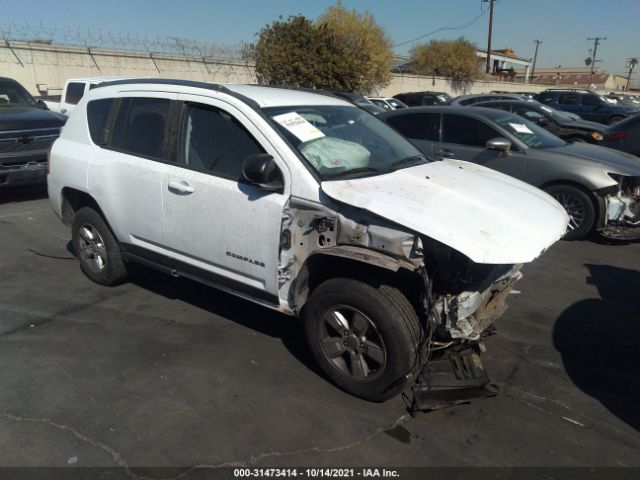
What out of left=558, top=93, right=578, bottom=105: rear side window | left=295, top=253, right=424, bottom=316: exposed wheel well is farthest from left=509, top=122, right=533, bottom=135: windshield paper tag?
left=558, top=93, right=578, bottom=105: rear side window

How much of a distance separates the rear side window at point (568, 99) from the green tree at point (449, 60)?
90.4 ft

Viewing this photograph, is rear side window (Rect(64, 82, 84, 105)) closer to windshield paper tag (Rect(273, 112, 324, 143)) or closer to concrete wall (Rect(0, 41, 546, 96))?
concrete wall (Rect(0, 41, 546, 96))

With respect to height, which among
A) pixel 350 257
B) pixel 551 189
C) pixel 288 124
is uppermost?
pixel 288 124

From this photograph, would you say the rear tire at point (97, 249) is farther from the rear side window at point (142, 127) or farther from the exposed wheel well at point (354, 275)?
the exposed wheel well at point (354, 275)

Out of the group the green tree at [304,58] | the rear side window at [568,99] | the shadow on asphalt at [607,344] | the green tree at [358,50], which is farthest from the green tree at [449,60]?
the shadow on asphalt at [607,344]

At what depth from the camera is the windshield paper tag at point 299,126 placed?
11.2 feet

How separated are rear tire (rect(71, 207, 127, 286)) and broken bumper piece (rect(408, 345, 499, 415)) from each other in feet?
9.55

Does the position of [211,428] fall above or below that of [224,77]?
below

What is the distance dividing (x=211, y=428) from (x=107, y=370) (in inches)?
40.3

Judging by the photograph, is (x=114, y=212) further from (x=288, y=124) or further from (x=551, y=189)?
(x=551, y=189)

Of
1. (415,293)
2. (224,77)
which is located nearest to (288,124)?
(415,293)

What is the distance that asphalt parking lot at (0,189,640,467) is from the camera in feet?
8.89

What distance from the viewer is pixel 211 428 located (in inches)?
113

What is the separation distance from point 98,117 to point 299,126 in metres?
2.14
